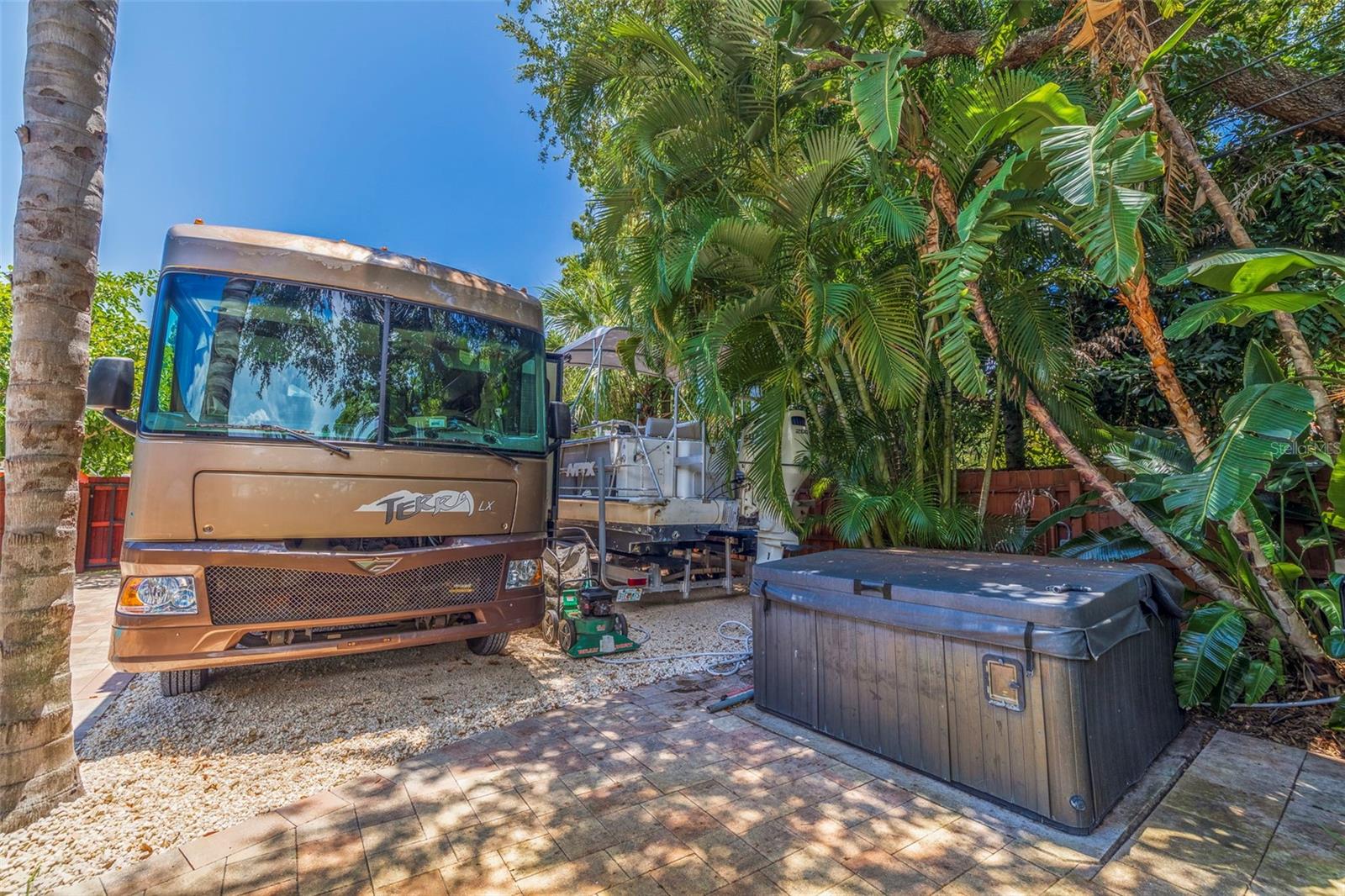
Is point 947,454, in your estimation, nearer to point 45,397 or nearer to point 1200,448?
point 1200,448

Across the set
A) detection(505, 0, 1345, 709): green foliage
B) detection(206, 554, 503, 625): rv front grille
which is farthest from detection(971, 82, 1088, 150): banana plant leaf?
detection(206, 554, 503, 625): rv front grille

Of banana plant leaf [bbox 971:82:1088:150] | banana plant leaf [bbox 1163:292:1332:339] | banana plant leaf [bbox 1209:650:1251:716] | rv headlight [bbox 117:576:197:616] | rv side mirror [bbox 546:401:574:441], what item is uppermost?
banana plant leaf [bbox 971:82:1088:150]

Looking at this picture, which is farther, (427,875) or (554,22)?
(554,22)

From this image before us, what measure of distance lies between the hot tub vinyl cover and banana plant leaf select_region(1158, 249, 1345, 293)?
1568 mm

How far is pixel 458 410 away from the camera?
13.3 feet

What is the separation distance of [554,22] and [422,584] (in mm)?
8012

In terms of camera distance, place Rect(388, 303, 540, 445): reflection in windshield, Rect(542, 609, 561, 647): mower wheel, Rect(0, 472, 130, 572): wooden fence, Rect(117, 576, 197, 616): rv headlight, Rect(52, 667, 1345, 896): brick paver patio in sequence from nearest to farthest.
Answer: Rect(52, 667, 1345, 896): brick paver patio < Rect(117, 576, 197, 616): rv headlight < Rect(388, 303, 540, 445): reflection in windshield < Rect(542, 609, 561, 647): mower wheel < Rect(0, 472, 130, 572): wooden fence

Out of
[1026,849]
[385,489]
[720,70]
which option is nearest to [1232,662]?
[1026,849]

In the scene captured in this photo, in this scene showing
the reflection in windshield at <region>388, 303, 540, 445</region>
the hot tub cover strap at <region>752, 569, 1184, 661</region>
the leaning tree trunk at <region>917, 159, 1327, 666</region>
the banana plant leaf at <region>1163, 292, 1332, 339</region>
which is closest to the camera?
the hot tub cover strap at <region>752, 569, 1184, 661</region>

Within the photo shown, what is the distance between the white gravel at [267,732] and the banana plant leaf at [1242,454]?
10.8 ft

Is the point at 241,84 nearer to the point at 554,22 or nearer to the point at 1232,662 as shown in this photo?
the point at 554,22

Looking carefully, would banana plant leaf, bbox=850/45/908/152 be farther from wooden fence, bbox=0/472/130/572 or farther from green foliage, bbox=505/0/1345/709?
wooden fence, bbox=0/472/130/572

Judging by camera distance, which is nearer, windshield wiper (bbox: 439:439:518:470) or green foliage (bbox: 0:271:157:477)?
windshield wiper (bbox: 439:439:518:470)

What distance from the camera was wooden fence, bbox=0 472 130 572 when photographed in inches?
374
